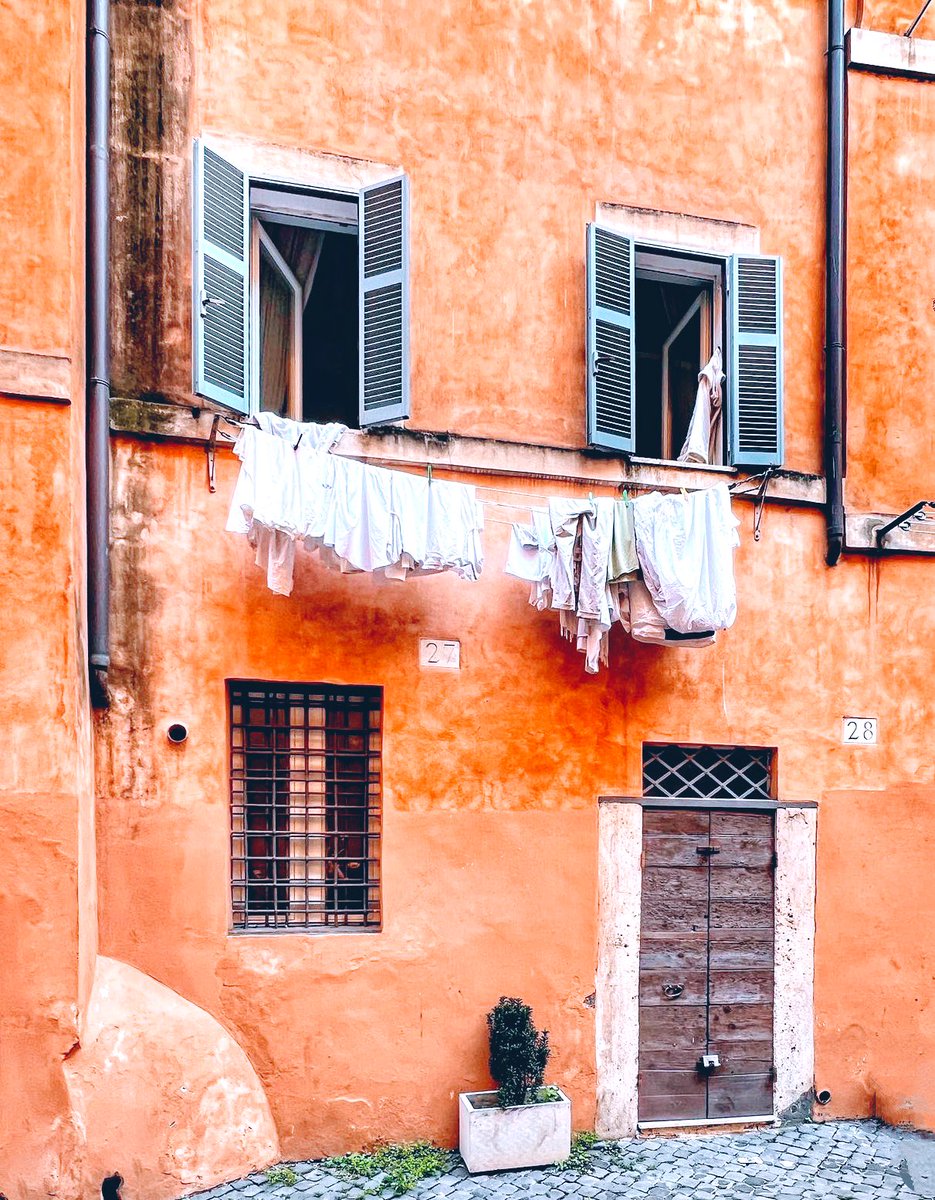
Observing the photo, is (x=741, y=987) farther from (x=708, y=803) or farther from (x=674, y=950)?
(x=708, y=803)

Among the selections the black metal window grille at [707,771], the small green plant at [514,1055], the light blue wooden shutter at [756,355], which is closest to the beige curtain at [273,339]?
the light blue wooden shutter at [756,355]

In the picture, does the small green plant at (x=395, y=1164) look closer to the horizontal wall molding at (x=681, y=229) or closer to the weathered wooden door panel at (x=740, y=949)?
the weathered wooden door panel at (x=740, y=949)

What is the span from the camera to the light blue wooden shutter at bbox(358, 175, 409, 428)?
5.93 meters

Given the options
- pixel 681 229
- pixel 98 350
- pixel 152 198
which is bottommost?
pixel 98 350

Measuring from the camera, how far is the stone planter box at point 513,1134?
550cm

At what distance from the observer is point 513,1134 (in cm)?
555

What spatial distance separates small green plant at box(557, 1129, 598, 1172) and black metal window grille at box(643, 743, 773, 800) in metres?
2.13

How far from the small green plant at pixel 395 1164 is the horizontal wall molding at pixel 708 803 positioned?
231 centimetres

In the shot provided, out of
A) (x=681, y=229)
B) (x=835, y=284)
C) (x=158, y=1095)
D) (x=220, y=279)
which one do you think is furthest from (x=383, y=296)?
(x=158, y=1095)

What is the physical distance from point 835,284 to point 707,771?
352cm

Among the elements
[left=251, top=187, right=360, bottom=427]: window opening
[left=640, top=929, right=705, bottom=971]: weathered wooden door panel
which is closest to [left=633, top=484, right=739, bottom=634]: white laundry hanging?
[left=640, top=929, right=705, bottom=971]: weathered wooden door panel

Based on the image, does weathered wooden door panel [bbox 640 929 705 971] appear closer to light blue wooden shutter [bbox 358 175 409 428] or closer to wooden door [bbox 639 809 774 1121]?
wooden door [bbox 639 809 774 1121]

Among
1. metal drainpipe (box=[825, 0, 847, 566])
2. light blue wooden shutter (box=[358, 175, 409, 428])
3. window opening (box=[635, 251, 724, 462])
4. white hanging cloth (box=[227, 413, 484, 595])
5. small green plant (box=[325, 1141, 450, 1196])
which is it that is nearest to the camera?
white hanging cloth (box=[227, 413, 484, 595])

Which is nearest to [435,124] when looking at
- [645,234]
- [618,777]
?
[645,234]
